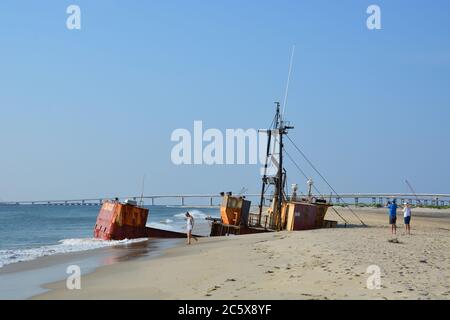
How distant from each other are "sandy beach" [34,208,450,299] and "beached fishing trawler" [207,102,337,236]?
39.5 ft

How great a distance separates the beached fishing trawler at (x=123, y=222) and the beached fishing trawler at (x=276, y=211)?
4.10 metres

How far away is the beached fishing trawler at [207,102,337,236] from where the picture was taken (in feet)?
102

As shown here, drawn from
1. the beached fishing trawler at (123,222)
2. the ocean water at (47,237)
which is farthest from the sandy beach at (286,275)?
the beached fishing trawler at (123,222)

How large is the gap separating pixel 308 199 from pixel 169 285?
75.0 feet

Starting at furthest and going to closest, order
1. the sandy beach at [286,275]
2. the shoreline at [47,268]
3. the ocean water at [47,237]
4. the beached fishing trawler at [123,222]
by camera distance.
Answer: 1. the beached fishing trawler at [123,222]
2. the ocean water at [47,237]
3. the shoreline at [47,268]
4. the sandy beach at [286,275]

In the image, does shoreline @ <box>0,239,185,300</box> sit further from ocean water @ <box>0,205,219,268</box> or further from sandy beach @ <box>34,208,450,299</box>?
ocean water @ <box>0,205,219,268</box>

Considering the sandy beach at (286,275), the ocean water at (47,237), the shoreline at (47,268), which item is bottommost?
the ocean water at (47,237)

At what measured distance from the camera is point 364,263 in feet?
43.2

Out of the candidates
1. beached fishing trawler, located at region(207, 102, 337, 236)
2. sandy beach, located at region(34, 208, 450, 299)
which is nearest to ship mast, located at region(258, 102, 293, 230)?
beached fishing trawler, located at region(207, 102, 337, 236)

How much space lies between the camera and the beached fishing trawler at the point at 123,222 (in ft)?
110

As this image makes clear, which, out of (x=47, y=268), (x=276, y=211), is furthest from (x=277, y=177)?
(x=47, y=268)

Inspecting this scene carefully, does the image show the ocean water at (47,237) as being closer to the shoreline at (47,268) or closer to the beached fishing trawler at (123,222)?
the beached fishing trawler at (123,222)
